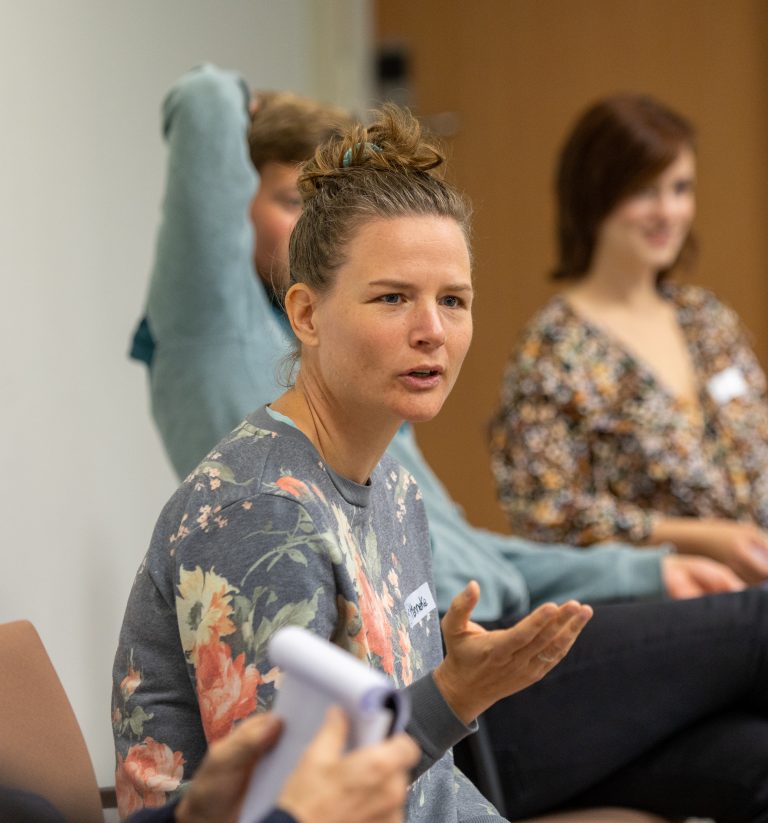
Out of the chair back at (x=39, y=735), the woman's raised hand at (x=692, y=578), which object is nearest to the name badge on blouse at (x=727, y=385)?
the woman's raised hand at (x=692, y=578)

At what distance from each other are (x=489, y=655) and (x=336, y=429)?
10.2 inches

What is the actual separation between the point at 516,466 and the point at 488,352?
1.94 m

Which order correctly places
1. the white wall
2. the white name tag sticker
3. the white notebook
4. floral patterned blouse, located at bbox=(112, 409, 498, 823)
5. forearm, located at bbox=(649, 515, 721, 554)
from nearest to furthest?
1. the white notebook
2. floral patterned blouse, located at bbox=(112, 409, 498, 823)
3. the white name tag sticker
4. the white wall
5. forearm, located at bbox=(649, 515, 721, 554)

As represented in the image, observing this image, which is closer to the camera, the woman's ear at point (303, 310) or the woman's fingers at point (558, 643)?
the woman's fingers at point (558, 643)

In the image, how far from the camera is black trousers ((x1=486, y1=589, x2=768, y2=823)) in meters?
1.58

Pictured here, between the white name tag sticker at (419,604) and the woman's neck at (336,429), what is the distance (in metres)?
0.14

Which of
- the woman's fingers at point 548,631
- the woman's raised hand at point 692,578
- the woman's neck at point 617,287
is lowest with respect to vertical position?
the woman's raised hand at point 692,578

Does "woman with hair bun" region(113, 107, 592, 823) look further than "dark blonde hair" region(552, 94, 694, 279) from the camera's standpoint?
No

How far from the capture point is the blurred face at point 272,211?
180 cm

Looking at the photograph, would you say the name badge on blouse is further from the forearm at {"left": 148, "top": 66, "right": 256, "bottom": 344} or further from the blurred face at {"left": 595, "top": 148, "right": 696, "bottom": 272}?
the forearm at {"left": 148, "top": 66, "right": 256, "bottom": 344}

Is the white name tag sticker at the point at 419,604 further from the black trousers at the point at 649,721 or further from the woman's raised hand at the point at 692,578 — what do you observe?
the woman's raised hand at the point at 692,578

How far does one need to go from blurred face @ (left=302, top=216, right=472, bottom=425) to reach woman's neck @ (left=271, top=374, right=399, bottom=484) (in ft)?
0.05

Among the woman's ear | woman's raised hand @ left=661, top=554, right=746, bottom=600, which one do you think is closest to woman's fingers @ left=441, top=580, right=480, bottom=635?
the woman's ear

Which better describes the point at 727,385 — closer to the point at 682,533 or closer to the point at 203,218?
the point at 682,533
